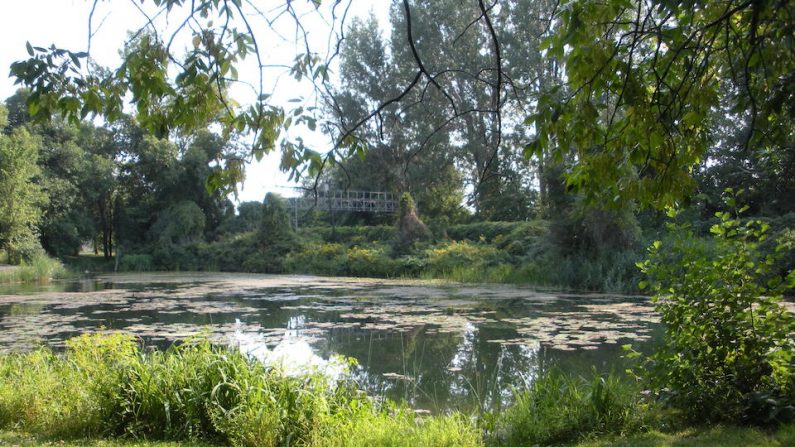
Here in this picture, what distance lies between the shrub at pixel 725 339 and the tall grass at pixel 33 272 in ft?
75.2

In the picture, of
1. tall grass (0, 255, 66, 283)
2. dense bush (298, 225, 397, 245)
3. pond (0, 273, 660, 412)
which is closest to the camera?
pond (0, 273, 660, 412)

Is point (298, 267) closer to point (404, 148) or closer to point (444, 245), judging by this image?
point (444, 245)

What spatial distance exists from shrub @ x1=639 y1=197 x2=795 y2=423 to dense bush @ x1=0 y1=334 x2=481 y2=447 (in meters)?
1.51

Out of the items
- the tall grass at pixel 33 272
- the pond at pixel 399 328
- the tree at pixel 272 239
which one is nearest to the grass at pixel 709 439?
the pond at pixel 399 328

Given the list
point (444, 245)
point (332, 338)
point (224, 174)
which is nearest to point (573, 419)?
point (224, 174)

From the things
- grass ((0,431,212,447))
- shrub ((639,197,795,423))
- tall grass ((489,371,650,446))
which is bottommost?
grass ((0,431,212,447))

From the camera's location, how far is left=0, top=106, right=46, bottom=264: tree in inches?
919

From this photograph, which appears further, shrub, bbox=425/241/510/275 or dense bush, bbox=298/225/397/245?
dense bush, bbox=298/225/397/245

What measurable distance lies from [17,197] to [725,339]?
2624 centimetres

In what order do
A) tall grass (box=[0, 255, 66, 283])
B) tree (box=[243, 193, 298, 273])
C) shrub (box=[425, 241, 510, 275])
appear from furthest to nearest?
tree (box=[243, 193, 298, 273]), tall grass (box=[0, 255, 66, 283]), shrub (box=[425, 241, 510, 275])

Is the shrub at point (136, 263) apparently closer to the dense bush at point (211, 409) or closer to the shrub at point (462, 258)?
the shrub at point (462, 258)

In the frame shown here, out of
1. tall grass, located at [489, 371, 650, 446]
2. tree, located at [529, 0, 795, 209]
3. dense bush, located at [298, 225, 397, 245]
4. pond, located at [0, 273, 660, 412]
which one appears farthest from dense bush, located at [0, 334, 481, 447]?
dense bush, located at [298, 225, 397, 245]

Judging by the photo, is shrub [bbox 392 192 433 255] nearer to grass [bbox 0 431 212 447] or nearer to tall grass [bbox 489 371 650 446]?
tall grass [bbox 489 371 650 446]

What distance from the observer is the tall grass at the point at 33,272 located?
21.2 metres
